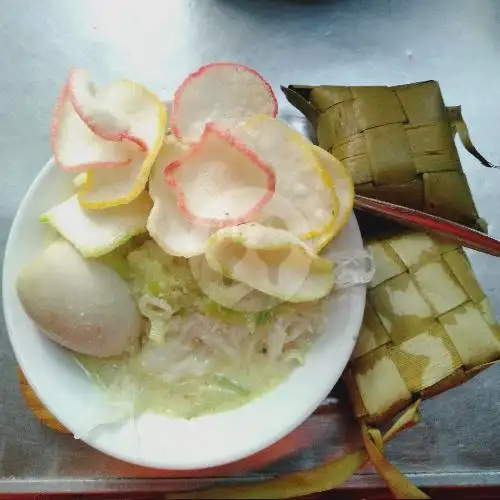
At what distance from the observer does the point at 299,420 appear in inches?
31.1

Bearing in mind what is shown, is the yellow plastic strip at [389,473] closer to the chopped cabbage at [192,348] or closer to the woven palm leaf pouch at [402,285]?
the woven palm leaf pouch at [402,285]

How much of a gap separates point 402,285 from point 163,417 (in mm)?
337

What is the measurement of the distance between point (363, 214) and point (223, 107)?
0.24m

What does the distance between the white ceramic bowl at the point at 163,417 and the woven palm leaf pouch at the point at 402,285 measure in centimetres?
8

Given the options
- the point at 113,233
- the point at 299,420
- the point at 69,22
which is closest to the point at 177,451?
the point at 299,420

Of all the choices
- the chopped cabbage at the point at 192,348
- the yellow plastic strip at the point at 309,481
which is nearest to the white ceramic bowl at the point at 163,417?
the chopped cabbage at the point at 192,348

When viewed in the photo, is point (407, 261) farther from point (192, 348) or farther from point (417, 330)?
point (192, 348)

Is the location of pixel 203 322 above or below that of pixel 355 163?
below

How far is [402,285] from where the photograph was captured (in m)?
0.88

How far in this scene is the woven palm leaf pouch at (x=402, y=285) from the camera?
847 millimetres

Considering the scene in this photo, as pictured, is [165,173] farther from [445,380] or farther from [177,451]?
[445,380]

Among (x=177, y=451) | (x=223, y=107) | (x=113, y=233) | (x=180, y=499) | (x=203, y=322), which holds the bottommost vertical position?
(x=180, y=499)

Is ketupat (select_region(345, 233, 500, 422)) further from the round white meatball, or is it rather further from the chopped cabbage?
the round white meatball

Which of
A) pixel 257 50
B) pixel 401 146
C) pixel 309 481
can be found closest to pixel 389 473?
pixel 309 481
